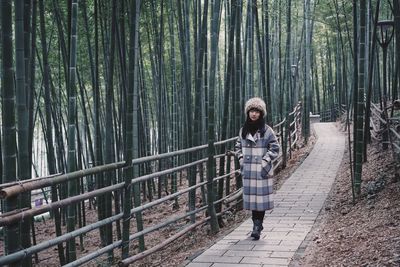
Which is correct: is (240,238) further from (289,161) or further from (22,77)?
(289,161)

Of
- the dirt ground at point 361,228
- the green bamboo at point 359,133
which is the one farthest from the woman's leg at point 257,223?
the green bamboo at point 359,133

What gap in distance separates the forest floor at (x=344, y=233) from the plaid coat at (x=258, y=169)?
486 mm

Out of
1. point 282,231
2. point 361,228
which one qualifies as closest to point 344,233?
point 361,228

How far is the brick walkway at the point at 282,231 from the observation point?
3.22 metres

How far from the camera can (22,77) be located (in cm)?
234

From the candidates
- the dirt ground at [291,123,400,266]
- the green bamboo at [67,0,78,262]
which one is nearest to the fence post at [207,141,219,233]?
the dirt ground at [291,123,400,266]

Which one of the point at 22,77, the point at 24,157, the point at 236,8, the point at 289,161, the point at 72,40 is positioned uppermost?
the point at 236,8

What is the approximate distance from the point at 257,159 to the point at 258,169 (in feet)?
0.26

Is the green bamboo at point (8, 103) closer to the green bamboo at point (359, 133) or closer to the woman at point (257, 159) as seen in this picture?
the woman at point (257, 159)

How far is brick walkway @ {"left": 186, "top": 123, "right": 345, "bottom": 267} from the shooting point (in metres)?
3.22

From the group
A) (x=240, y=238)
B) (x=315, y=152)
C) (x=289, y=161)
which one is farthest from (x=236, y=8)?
(x=315, y=152)

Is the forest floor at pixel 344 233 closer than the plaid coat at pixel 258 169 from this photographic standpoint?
Yes

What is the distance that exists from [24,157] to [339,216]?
10.3 ft

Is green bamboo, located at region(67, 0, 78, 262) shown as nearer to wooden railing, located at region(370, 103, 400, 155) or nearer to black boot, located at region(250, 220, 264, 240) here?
black boot, located at region(250, 220, 264, 240)
